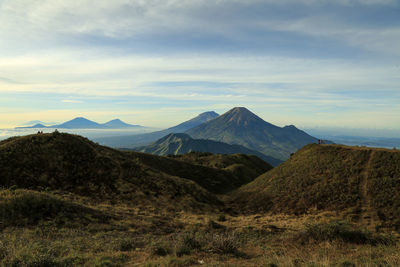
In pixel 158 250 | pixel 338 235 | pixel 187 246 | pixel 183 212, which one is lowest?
pixel 183 212

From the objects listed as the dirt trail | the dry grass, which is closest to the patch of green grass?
the dry grass

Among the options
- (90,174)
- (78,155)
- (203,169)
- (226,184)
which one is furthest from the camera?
(203,169)

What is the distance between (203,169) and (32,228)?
55992 mm

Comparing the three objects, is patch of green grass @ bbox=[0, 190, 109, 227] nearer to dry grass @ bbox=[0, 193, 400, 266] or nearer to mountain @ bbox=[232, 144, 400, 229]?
dry grass @ bbox=[0, 193, 400, 266]

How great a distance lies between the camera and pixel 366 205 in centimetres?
2942

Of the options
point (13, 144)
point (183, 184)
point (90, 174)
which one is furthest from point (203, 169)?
point (13, 144)

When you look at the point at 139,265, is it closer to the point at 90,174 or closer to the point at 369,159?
the point at 90,174

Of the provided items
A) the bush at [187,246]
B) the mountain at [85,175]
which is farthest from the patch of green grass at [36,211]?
the bush at [187,246]

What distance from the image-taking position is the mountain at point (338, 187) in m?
28.7

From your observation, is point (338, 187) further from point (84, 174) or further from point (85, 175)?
point (84, 174)

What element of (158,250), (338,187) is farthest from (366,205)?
(158,250)

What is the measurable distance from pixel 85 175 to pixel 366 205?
149 ft

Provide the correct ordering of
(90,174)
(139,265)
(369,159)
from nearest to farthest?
(139,265) < (369,159) < (90,174)

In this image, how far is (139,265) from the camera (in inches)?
438
